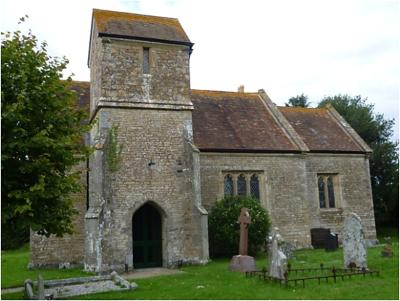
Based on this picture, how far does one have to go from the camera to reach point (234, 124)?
2439 cm

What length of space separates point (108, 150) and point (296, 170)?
10664 mm

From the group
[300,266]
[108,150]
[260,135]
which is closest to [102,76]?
[108,150]

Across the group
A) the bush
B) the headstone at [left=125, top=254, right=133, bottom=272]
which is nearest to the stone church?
the headstone at [left=125, top=254, right=133, bottom=272]

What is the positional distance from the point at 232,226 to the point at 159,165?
4288 mm

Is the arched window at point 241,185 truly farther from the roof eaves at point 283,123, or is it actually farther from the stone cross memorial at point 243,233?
the stone cross memorial at point 243,233

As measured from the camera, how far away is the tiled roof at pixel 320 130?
2575 cm

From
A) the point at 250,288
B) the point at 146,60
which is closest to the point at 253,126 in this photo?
the point at 146,60

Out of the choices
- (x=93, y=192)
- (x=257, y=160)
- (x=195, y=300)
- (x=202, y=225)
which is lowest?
(x=195, y=300)

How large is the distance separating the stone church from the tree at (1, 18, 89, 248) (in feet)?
19.2

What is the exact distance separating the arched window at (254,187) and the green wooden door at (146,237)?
18.6 feet

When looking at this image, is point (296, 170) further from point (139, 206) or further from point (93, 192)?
point (93, 192)

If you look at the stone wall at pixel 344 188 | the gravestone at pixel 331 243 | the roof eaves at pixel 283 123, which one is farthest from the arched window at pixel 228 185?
the gravestone at pixel 331 243

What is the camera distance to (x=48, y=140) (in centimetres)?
1073

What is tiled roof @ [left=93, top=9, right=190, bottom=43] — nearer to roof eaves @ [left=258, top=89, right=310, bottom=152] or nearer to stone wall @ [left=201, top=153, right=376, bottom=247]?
stone wall @ [left=201, top=153, right=376, bottom=247]
